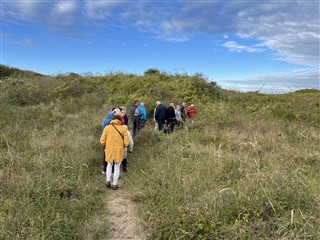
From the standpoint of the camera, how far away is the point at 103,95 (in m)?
22.5

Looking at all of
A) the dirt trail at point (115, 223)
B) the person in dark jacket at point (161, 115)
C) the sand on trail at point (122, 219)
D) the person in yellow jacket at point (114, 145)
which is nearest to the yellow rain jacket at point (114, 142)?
the person in yellow jacket at point (114, 145)

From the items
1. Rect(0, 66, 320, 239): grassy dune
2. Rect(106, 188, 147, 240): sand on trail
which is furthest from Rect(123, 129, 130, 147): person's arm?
Rect(106, 188, 147, 240): sand on trail

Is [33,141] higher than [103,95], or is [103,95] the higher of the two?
[103,95]

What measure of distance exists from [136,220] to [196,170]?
1789 mm

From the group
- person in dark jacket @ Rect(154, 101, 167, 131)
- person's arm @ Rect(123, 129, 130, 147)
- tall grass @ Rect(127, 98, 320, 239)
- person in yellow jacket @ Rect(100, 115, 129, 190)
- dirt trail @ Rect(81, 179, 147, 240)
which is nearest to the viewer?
tall grass @ Rect(127, 98, 320, 239)

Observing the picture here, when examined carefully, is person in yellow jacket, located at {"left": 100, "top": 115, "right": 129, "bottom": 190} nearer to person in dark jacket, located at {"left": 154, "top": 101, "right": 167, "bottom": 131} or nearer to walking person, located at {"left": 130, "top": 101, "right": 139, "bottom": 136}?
walking person, located at {"left": 130, "top": 101, "right": 139, "bottom": 136}

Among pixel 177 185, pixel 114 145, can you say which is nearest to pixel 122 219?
pixel 177 185

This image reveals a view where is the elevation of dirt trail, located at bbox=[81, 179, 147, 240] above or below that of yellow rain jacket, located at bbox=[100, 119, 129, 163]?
below

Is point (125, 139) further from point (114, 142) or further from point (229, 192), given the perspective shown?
point (229, 192)

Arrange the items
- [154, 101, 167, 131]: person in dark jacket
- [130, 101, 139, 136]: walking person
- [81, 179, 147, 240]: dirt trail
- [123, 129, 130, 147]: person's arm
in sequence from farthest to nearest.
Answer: [154, 101, 167, 131]: person in dark jacket
[130, 101, 139, 136]: walking person
[123, 129, 130, 147]: person's arm
[81, 179, 147, 240]: dirt trail

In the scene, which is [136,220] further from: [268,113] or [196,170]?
[268,113]

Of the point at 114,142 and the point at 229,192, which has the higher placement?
the point at 114,142

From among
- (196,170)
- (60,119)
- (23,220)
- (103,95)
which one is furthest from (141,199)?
(103,95)

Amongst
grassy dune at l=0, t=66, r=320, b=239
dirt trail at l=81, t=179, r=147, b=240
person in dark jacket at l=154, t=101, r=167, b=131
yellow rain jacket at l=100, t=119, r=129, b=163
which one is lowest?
dirt trail at l=81, t=179, r=147, b=240
